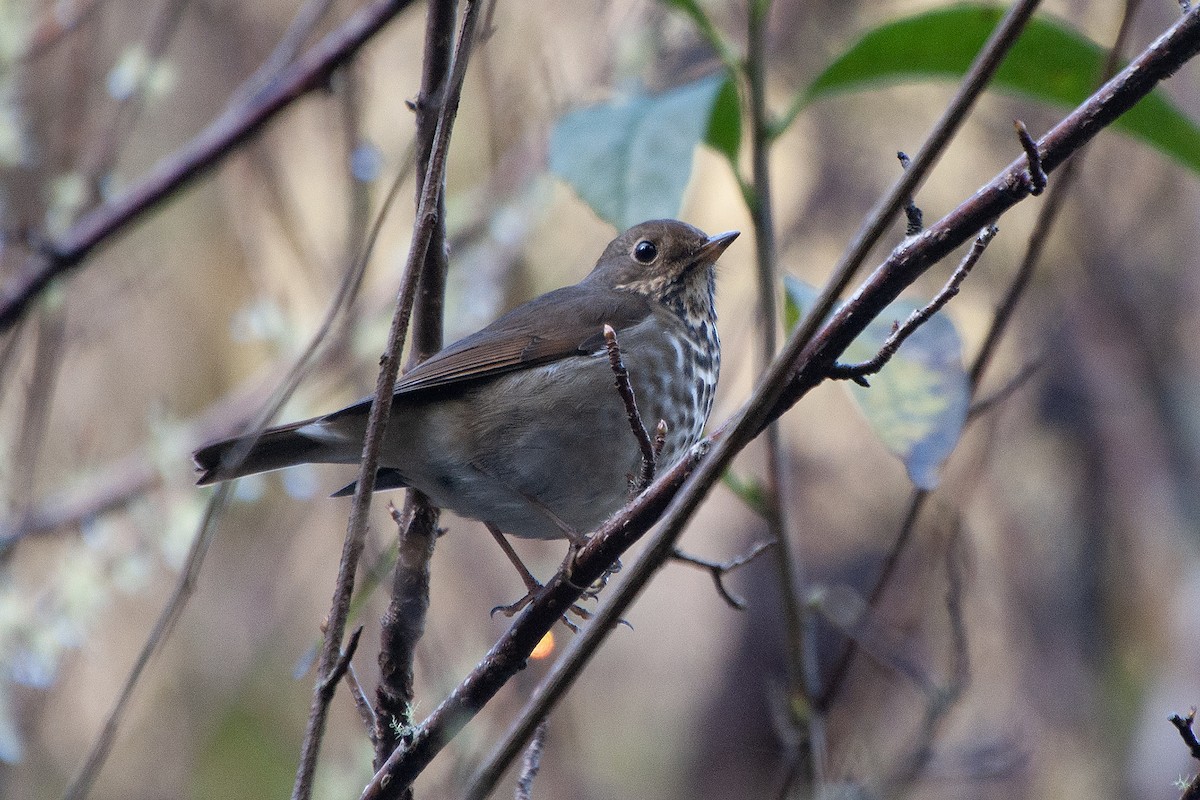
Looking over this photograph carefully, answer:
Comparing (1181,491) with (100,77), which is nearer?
(100,77)

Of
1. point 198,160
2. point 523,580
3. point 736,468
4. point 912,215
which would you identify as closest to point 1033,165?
point 912,215

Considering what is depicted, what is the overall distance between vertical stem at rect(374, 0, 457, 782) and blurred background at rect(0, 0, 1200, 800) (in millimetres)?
2616

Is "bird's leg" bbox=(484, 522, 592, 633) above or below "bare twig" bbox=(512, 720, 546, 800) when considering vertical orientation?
above

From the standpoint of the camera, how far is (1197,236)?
6.32 m

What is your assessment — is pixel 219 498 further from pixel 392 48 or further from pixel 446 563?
pixel 392 48

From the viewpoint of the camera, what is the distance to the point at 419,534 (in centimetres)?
228

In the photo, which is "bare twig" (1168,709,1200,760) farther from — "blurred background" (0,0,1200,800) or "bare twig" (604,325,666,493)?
"blurred background" (0,0,1200,800)

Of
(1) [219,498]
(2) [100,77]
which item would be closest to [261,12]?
(2) [100,77]

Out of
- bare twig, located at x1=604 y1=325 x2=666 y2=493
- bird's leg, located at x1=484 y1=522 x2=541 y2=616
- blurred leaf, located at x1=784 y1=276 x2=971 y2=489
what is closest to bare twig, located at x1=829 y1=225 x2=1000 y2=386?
bare twig, located at x1=604 y1=325 x2=666 y2=493

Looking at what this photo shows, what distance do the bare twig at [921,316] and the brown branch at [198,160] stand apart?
2.03 meters

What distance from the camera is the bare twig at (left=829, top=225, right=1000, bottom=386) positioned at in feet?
4.91

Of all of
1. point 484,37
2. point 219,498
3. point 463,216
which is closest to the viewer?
point 219,498

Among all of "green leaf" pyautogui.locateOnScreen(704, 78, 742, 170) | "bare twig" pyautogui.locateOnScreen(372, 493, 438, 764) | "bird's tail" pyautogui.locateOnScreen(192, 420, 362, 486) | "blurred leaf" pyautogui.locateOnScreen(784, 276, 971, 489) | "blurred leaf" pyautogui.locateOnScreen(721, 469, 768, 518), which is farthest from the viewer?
"bird's tail" pyautogui.locateOnScreen(192, 420, 362, 486)

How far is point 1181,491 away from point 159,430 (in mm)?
5142
